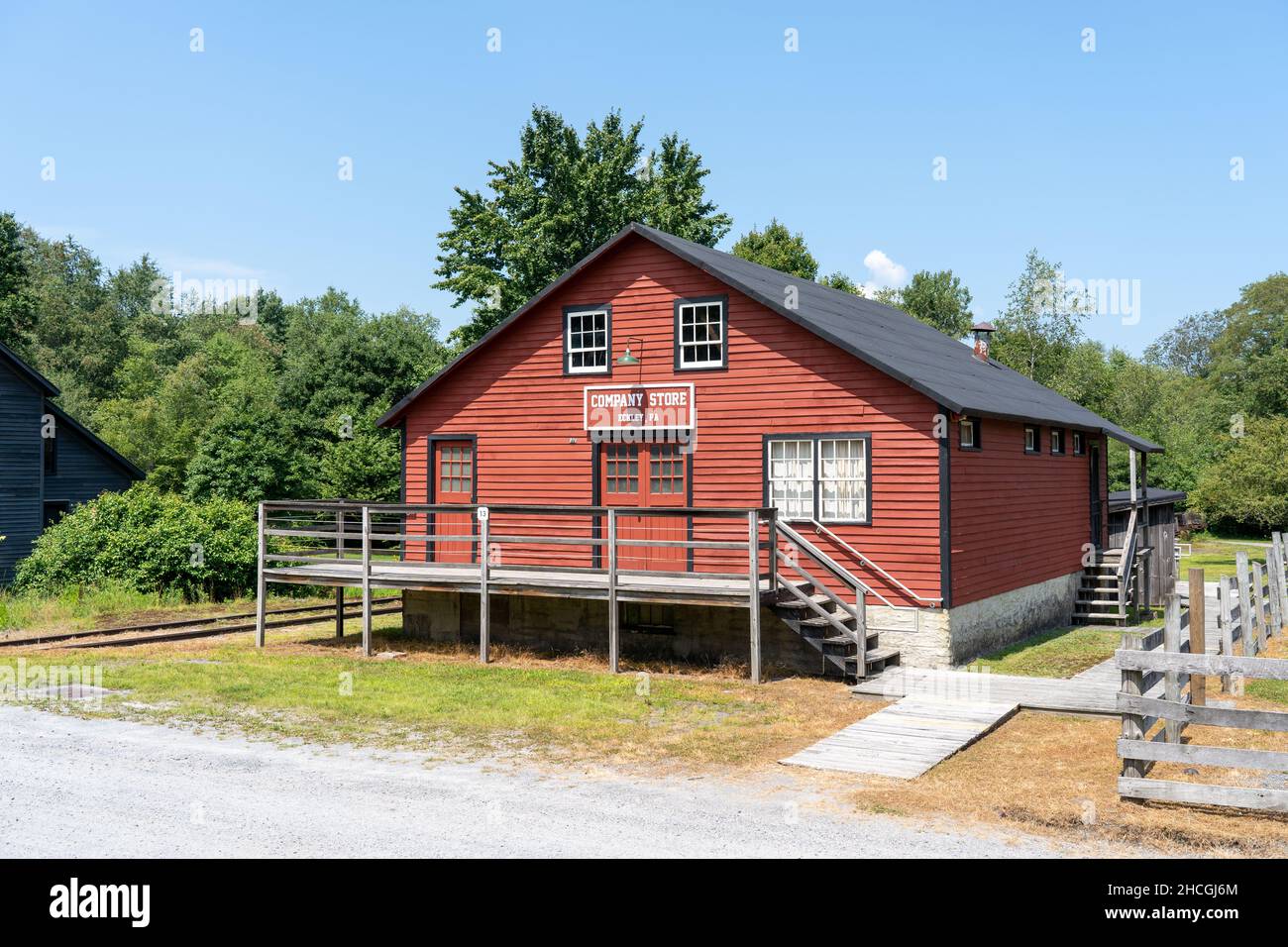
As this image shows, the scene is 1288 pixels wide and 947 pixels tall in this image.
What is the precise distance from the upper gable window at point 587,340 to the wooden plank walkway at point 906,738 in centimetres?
902

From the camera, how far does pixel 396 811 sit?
9320mm

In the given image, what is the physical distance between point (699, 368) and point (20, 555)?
24583 mm

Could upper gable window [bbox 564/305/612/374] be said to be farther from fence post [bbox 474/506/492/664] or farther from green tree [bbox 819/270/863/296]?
green tree [bbox 819/270/863/296]

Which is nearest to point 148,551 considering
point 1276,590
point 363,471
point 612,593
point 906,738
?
point 363,471

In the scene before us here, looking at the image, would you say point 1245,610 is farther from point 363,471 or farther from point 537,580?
point 363,471

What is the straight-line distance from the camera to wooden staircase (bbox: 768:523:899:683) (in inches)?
629

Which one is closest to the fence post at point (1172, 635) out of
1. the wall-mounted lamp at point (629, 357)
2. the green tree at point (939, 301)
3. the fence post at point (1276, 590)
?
the wall-mounted lamp at point (629, 357)

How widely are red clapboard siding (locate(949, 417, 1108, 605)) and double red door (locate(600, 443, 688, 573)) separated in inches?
191

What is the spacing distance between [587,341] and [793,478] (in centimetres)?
496

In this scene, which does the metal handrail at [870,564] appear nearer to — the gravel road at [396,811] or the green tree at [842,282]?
the gravel road at [396,811]

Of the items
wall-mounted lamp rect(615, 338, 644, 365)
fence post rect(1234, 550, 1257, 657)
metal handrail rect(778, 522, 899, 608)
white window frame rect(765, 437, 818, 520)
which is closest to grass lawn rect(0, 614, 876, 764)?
metal handrail rect(778, 522, 899, 608)

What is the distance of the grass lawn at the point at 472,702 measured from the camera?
12453 millimetres
